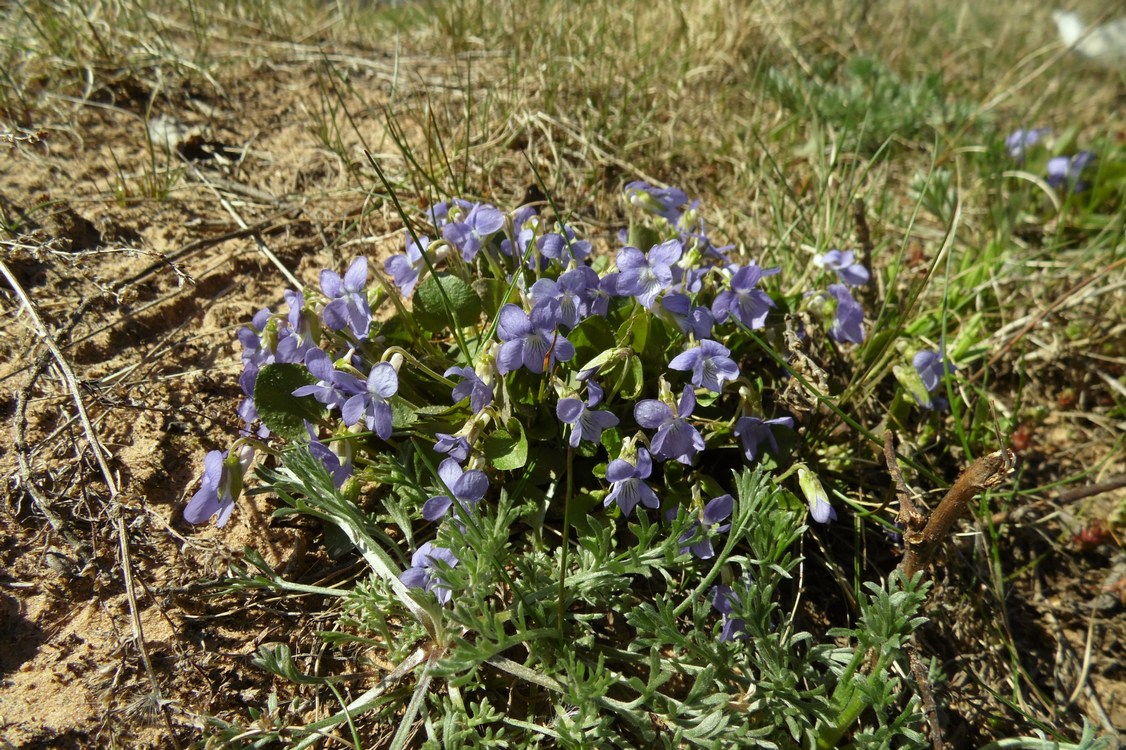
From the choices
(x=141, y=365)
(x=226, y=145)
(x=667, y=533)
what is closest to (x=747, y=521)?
(x=667, y=533)

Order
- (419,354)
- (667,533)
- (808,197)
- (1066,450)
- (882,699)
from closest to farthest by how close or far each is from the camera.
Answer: (882,699)
(667,533)
(419,354)
(1066,450)
(808,197)

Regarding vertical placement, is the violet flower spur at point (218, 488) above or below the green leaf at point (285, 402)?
below

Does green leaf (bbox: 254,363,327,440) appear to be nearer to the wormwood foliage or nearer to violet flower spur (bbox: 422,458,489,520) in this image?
the wormwood foliage

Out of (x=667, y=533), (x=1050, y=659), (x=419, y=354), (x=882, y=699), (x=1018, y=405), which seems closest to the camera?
(x=882, y=699)

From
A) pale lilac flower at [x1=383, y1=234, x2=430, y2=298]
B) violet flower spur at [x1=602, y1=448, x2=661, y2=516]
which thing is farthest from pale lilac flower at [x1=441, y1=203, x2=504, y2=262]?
violet flower spur at [x1=602, y1=448, x2=661, y2=516]

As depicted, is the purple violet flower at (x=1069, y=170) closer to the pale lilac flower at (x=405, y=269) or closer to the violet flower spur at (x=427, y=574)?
the pale lilac flower at (x=405, y=269)

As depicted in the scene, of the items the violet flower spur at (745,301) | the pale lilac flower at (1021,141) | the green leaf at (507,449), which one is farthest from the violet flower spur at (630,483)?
the pale lilac flower at (1021,141)

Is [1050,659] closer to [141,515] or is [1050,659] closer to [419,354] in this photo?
[419,354]
